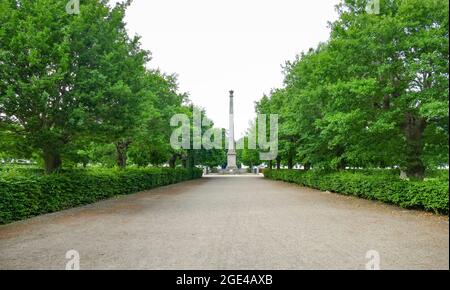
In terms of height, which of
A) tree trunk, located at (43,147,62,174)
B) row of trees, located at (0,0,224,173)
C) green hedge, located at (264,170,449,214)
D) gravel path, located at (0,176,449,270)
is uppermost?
row of trees, located at (0,0,224,173)

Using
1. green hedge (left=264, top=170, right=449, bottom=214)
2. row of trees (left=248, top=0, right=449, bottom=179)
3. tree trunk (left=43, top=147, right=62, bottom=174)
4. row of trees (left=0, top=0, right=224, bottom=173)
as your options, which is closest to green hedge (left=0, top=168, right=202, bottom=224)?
tree trunk (left=43, top=147, right=62, bottom=174)

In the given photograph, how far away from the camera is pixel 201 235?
902 centimetres

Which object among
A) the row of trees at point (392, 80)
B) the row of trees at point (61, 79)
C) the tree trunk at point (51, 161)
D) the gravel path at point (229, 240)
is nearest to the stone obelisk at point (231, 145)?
the row of trees at point (61, 79)

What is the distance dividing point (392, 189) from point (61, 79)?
47.0ft

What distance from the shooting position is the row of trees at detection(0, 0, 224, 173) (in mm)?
13398

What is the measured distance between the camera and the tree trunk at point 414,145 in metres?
14.5

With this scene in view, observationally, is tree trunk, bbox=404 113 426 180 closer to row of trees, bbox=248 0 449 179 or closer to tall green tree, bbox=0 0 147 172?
row of trees, bbox=248 0 449 179

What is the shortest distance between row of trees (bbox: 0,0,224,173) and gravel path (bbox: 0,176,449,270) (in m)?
4.05

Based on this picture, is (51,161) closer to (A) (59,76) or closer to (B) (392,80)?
(A) (59,76)

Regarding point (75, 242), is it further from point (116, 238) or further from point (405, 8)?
point (405, 8)

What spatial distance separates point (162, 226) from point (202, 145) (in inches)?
1653

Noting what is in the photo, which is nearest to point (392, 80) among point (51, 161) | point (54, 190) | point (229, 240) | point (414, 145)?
point (414, 145)

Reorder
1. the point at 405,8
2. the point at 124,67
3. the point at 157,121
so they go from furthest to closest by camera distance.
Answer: the point at 157,121, the point at 124,67, the point at 405,8
